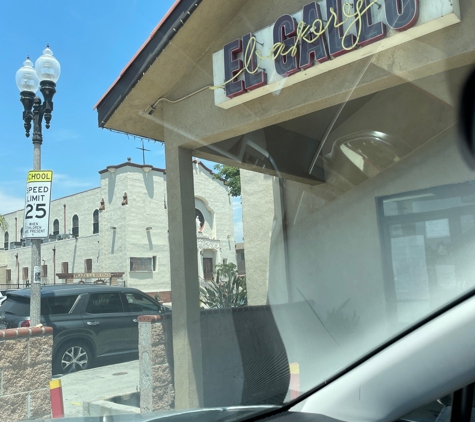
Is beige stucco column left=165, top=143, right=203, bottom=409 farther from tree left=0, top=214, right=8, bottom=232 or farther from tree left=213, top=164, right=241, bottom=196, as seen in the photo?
tree left=0, top=214, right=8, bottom=232

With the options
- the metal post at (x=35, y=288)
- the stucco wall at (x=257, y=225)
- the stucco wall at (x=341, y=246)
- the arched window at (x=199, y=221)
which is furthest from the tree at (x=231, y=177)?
the metal post at (x=35, y=288)

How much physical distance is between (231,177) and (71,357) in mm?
3777

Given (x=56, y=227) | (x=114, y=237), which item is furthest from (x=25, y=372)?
(x=114, y=237)

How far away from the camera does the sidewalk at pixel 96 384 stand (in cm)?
400

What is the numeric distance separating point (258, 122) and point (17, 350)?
10.3ft

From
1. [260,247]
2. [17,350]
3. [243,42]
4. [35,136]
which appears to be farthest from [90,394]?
[260,247]

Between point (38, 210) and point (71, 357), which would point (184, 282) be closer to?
point (71, 357)

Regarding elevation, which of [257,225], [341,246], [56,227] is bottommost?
[341,246]

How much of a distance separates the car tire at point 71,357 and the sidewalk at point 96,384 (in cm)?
9

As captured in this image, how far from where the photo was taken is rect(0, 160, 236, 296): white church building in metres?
4.45

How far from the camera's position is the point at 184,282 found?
5305mm

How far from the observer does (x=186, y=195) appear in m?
5.55

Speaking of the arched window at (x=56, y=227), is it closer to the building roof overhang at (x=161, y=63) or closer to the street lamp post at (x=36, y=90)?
the street lamp post at (x=36, y=90)

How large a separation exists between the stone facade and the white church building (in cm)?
62
